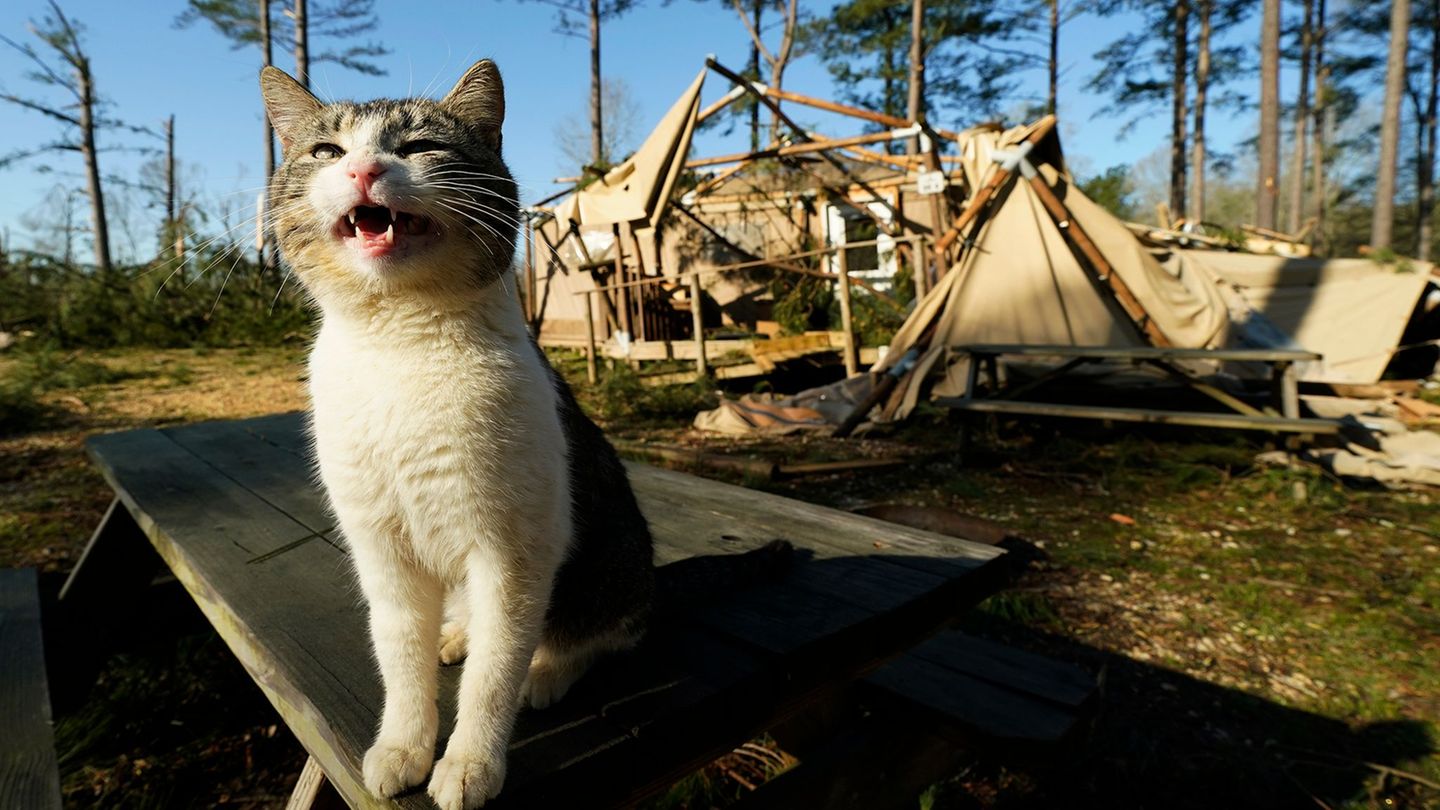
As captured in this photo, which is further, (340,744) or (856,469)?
(856,469)

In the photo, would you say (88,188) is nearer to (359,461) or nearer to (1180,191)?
(359,461)

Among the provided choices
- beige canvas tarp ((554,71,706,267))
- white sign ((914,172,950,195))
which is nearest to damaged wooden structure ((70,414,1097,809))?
beige canvas tarp ((554,71,706,267))

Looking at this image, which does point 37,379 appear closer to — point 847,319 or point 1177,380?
point 847,319

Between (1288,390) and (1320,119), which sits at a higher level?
(1320,119)

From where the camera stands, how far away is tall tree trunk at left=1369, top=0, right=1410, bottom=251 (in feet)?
43.1

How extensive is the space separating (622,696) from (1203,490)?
16.0ft

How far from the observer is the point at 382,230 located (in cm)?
117

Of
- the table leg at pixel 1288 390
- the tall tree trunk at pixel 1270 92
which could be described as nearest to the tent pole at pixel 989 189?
the table leg at pixel 1288 390

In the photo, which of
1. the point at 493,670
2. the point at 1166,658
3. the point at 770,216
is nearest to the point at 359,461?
the point at 493,670

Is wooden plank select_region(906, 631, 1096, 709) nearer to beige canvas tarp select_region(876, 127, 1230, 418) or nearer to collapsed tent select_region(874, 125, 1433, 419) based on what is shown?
collapsed tent select_region(874, 125, 1433, 419)

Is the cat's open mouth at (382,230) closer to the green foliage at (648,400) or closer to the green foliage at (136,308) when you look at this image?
the green foliage at (648,400)

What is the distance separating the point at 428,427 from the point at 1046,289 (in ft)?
21.2

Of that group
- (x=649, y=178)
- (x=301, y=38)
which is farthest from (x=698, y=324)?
(x=301, y=38)

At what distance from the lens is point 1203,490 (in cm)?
477
